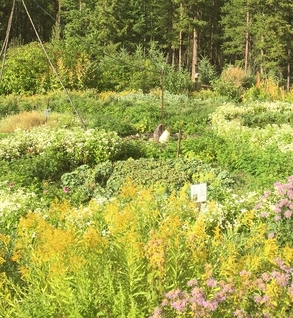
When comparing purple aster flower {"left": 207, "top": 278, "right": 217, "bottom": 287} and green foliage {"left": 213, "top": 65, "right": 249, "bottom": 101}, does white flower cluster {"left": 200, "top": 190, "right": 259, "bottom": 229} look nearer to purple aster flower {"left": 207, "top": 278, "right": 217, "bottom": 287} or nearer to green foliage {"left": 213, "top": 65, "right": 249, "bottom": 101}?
purple aster flower {"left": 207, "top": 278, "right": 217, "bottom": 287}

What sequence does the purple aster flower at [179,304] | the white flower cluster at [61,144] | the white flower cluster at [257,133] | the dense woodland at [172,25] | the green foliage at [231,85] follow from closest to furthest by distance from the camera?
the purple aster flower at [179,304] → the white flower cluster at [61,144] → the white flower cluster at [257,133] → the green foliage at [231,85] → the dense woodland at [172,25]

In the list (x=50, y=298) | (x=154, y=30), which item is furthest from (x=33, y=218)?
(x=154, y=30)

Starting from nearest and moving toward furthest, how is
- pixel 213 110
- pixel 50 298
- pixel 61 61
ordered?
pixel 50 298 < pixel 213 110 < pixel 61 61

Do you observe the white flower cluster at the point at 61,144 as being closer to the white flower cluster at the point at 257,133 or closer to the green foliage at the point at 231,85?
the white flower cluster at the point at 257,133

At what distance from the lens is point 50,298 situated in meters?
2.53

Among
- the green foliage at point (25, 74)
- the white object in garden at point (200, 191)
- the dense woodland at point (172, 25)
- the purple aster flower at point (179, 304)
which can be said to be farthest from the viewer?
the dense woodland at point (172, 25)

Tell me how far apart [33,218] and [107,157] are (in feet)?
16.6

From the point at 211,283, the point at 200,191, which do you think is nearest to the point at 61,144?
the point at 200,191

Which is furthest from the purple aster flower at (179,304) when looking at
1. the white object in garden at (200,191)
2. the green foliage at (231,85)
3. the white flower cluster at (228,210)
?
the green foliage at (231,85)

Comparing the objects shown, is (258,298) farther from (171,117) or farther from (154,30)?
(154,30)

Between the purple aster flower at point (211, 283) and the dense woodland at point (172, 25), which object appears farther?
the dense woodland at point (172, 25)

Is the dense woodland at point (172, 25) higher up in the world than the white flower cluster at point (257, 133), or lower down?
higher up

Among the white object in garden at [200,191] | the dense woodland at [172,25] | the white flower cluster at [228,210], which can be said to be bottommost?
the white flower cluster at [228,210]

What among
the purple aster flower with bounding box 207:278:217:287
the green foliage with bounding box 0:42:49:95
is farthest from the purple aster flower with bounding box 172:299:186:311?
the green foliage with bounding box 0:42:49:95
